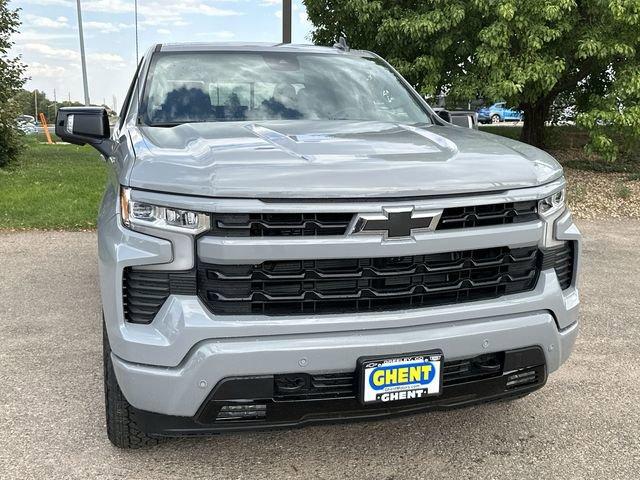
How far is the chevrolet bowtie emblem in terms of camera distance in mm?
2322

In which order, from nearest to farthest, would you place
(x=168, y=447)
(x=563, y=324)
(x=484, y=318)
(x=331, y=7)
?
1. (x=484, y=318)
2. (x=563, y=324)
3. (x=168, y=447)
4. (x=331, y=7)

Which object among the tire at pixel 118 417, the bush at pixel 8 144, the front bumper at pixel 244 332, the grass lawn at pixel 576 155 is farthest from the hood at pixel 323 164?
the bush at pixel 8 144

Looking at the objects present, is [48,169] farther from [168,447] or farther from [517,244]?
[517,244]

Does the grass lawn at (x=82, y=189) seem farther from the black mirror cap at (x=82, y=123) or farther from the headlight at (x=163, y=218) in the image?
the headlight at (x=163, y=218)

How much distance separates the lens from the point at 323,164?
7.89 feet

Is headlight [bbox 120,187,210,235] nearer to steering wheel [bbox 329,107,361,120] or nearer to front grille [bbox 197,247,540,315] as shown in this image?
front grille [bbox 197,247,540,315]

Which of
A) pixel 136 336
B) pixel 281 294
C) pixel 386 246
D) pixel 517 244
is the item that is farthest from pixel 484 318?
pixel 136 336

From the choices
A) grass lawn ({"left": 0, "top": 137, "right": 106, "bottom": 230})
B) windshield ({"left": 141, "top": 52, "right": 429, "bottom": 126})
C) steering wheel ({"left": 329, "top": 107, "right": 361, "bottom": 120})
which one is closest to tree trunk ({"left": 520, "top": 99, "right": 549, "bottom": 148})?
grass lawn ({"left": 0, "top": 137, "right": 106, "bottom": 230})

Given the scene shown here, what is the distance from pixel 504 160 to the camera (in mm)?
2674

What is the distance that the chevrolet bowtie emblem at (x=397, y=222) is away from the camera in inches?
91.4

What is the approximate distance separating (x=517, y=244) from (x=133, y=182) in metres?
1.51

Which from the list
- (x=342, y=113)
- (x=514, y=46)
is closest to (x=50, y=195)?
(x=342, y=113)

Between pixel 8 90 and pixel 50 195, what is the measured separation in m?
5.20

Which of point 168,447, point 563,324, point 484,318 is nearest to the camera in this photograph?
point 484,318
